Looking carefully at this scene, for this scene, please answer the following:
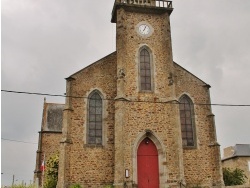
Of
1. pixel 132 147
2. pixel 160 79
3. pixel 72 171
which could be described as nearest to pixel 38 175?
pixel 72 171

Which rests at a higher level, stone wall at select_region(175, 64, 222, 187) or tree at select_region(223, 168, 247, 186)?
stone wall at select_region(175, 64, 222, 187)

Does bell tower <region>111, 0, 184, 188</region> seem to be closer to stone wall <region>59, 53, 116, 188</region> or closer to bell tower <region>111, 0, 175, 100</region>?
bell tower <region>111, 0, 175, 100</region>

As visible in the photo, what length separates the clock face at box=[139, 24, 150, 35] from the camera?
2312cm

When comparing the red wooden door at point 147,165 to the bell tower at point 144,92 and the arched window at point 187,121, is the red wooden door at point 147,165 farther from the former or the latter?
the arched window at point 187,121

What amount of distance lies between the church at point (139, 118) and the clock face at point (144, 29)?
0.26ft

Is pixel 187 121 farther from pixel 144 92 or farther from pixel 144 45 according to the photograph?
pixel 144 45

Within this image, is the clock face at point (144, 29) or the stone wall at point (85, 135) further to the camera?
the clock face at point (144, 29)

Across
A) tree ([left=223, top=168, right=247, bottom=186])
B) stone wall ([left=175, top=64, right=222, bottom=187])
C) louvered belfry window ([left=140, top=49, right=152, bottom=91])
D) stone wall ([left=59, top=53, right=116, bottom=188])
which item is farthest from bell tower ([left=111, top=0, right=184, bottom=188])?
tree ([left=223, top=168, right=247, bottom=186])

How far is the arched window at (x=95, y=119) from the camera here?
2112 centimetres

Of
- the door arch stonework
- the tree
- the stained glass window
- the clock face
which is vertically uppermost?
the clock face

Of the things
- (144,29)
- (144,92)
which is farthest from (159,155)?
(144,29)

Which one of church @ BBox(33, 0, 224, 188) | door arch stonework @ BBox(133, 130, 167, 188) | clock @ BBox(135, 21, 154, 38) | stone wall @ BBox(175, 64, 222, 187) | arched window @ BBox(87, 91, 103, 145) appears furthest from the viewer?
clock @ BBox(135, 21, 154, 38)

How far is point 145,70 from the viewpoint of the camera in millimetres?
22391

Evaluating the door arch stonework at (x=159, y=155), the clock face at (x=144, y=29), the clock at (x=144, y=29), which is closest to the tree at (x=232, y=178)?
the door arch stonework at (x=159, y=155)
